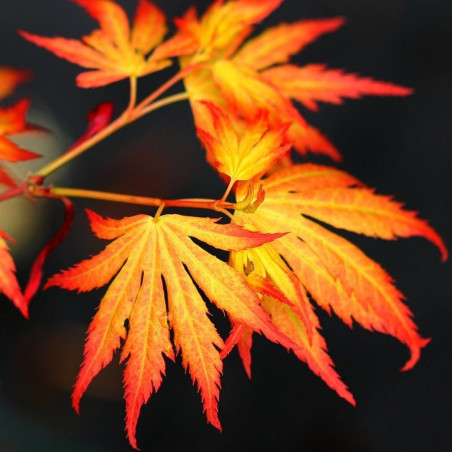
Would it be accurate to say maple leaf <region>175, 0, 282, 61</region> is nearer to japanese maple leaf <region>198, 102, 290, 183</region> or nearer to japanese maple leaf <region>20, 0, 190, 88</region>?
japanese maple leaf <region>20, 0, 190, 88</region>

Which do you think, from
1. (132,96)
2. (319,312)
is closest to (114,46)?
(132,96)

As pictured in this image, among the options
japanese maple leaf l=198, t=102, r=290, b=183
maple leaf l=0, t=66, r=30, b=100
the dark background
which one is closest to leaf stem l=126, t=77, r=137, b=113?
japanese maple leaf l=198, t=102, r=290, b=183

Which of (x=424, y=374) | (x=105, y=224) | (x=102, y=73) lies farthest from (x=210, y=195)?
(x=105, y=224)

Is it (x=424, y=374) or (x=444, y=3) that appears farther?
(x=444, y=3)

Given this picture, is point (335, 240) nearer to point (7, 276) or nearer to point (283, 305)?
point (283, 305)

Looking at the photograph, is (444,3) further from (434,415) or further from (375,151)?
(434,415)
